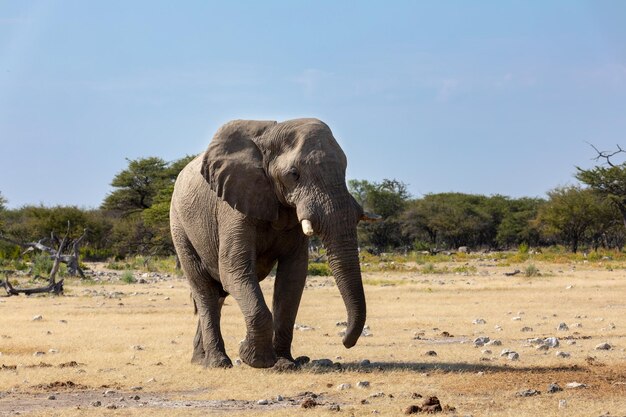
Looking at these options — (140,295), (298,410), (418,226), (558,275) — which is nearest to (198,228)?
(298,410)

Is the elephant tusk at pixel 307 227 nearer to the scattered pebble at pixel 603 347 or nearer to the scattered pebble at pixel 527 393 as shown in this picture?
the scattered pebble at pixel 527 393

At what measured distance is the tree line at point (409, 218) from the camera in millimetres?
72250

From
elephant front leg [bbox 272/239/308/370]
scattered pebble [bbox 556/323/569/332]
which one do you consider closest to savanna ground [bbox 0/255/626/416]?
scattered pebble [bbox 556/323/569/332]

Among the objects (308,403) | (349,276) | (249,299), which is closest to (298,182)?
(349,276)

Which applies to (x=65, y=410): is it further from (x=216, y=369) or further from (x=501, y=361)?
(x=501, y=361)

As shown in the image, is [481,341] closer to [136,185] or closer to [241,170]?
[241,170]

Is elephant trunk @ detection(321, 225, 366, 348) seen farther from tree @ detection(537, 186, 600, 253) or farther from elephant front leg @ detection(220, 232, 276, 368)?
tree @ detection(537, 186, 600, 253)

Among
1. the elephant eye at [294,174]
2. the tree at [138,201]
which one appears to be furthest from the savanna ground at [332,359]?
the tree at [138,201]

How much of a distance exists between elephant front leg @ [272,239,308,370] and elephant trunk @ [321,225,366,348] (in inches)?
66.5

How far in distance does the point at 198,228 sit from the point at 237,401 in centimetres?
393

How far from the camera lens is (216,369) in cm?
1404

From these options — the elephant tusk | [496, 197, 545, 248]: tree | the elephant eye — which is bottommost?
the elephant tusk

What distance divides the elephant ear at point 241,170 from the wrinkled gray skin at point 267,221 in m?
0.01

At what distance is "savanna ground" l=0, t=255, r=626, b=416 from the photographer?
1071 centimetres
